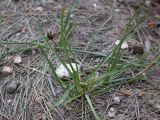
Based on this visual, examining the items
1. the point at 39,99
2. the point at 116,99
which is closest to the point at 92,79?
the point at 116,99

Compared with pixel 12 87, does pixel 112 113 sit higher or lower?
lower

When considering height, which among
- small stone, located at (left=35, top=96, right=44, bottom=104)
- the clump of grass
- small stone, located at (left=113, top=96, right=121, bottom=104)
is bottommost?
small stone, located at (left=113, top=96, right=121, bottom=104)

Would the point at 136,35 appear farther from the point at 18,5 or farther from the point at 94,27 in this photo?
the point at 18,5

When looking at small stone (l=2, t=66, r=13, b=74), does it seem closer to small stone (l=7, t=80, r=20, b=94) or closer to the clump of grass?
small stone (l=7, t=80, r=20, b=94)

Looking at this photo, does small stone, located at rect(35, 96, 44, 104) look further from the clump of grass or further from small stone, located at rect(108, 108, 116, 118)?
small stone, located at rect(108, 108, 116, 118)

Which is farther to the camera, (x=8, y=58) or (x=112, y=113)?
(x=8, y=58)

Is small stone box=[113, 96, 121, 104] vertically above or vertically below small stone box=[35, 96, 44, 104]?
below

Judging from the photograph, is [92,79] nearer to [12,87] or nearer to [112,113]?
[112,113]


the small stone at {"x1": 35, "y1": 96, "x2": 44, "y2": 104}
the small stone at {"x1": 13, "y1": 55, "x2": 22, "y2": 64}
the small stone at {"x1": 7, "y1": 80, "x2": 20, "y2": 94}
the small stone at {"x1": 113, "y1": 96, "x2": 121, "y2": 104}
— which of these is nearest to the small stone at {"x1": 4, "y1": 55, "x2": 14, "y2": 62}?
the small stone at {"x1": 13, "y1": 55, "x2": 22, "y2": 64}

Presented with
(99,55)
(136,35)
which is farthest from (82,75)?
(136,35)

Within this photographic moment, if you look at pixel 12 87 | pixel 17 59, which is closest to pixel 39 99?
pixel 12 87

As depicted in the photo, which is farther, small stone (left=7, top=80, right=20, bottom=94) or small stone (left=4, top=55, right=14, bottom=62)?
small stone (left=4, top=55, right=14, bottom=62)
